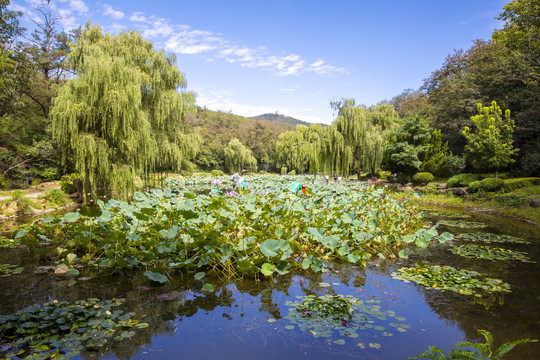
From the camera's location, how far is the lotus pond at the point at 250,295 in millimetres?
2186

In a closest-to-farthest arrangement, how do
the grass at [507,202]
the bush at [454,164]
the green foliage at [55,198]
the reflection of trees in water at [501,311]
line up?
the reflection of trees in water at [501,311], the grass at [507,202], the green foliage at [55,198], the bush at [454,164]

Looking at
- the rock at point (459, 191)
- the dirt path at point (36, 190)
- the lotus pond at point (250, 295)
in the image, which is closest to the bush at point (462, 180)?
the rock at point (459, 191)

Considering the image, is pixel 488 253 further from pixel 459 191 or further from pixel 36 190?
pixel 36 190

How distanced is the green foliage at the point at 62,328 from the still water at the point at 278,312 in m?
0.10

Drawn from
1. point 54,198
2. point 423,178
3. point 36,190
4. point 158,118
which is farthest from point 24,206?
point 423,178

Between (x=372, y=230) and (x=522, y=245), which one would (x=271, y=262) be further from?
(x=522, y=245)

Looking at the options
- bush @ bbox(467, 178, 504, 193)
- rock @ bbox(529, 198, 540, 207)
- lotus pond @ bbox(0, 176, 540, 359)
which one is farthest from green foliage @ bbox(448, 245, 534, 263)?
bush @ bbox(467, 178, 504, 193)

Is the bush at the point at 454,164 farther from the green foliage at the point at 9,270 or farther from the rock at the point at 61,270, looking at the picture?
the green foliage at the point at 9,270

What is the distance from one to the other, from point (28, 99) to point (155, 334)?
18.8 metres

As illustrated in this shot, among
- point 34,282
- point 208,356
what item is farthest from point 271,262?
point 34,282

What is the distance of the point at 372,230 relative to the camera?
177 inches

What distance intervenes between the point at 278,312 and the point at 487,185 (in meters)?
12.6

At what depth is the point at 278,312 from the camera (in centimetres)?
272

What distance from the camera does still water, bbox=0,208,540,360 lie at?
7.13 ft
